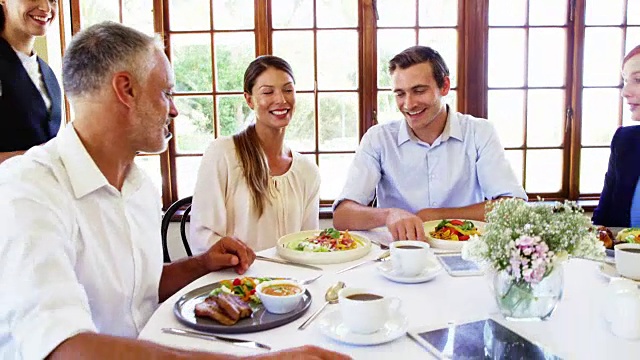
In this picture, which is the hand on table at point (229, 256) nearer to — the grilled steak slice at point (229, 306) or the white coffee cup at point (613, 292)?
the grilled steak slice at point (229, 306)

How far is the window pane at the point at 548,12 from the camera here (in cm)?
354

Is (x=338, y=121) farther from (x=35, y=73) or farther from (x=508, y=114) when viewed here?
(x=35, y=73)

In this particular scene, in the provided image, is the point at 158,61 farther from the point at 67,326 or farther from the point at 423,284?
the point at 423,284

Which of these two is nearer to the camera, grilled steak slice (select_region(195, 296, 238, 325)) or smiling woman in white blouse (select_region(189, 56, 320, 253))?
grilled steak slice (select_region(195, 296, 238, 325))

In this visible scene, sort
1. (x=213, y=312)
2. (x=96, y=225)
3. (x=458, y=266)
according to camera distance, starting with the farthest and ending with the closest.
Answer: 1. (x=458, y=266)
2. (x=96, y=225)
3. (x=213, y=312)

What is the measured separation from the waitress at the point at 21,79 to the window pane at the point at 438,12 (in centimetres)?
223

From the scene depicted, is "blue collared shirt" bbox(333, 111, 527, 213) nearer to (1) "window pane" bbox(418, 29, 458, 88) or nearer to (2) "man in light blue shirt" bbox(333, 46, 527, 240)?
(2) "man in light blue shirt" bbox(333, 46, 527, 240)

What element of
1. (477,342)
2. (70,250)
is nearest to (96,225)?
(70,250)

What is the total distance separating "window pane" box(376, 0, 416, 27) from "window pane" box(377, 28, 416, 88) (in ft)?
0.19

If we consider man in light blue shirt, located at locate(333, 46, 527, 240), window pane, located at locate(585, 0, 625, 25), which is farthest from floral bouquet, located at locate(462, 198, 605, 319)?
window pane, located at locate(585, 0, 625, 25)

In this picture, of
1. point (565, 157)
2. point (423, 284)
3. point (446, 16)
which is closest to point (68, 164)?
point (423, 284)

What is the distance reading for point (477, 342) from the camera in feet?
3.39

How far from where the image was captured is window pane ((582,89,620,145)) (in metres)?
3.62

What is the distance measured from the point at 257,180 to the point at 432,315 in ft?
4.16
